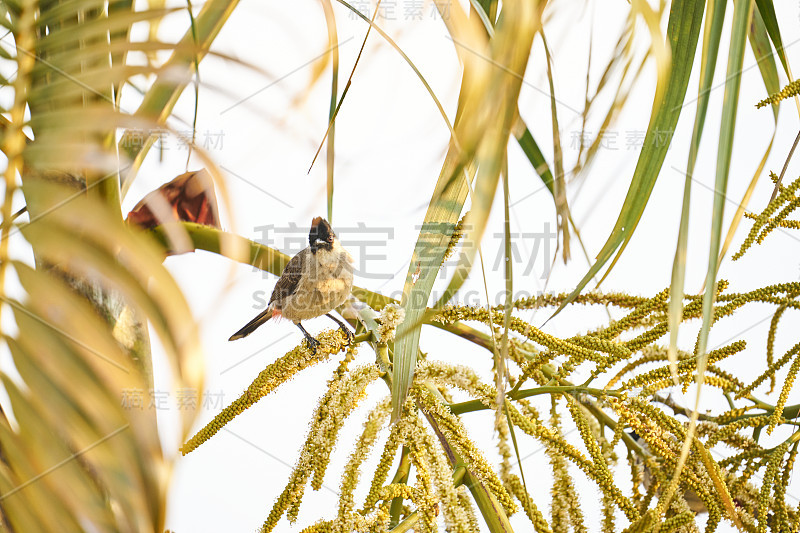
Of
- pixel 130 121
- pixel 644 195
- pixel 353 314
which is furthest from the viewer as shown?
pixel 353 314

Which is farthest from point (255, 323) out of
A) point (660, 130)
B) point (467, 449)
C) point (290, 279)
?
point (660, 130)

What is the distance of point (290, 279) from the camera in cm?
114

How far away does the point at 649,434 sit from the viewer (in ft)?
1.83

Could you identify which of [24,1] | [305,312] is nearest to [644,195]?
[24,1]

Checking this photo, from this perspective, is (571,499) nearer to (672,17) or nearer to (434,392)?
(434,392)

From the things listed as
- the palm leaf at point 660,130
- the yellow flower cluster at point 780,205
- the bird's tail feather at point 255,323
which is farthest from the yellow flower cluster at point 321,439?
the bird's tail feather at point 255,323

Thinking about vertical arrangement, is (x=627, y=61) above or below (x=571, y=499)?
above

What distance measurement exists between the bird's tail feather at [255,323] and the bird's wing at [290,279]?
0.06 metres

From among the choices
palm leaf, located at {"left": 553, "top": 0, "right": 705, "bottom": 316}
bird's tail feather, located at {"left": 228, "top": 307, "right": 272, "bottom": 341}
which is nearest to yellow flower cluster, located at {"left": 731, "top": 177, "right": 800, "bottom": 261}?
palm leaf, located at {"left": 553, "top": 0, "right": 705, "bottom": 316}

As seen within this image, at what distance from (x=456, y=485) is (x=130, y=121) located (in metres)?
0.41

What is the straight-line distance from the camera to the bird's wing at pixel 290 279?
3.65 feet

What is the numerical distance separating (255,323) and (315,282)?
21 cm

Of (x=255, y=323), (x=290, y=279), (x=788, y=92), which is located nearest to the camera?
(x=788, y=92)

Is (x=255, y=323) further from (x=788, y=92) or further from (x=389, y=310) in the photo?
(x=788, y=92)
